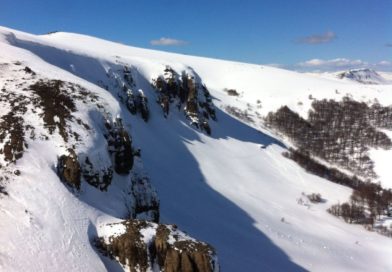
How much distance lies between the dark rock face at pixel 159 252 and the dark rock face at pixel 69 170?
297 centimetres

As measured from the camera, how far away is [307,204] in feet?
160

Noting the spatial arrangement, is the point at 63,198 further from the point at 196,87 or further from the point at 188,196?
the point at 196,87

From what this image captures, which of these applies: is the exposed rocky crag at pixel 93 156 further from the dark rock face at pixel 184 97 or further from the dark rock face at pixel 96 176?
the dark rock face at pixel 184 97

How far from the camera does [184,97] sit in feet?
208

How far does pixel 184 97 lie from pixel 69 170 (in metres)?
46.0

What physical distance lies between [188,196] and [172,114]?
22887 millimetres

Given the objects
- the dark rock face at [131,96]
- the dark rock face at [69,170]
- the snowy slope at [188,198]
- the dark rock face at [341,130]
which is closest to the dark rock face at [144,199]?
the snowy slope at [188,198]

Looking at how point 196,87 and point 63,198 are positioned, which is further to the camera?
point 196,87

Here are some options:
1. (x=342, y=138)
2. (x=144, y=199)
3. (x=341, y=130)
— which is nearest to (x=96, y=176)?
(x=144, y=199)

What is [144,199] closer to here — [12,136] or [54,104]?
[54,104]

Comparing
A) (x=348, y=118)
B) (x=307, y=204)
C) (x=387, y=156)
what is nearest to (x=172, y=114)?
(x=307, y=204)

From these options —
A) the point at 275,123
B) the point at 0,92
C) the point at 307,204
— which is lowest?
the point at 307,204

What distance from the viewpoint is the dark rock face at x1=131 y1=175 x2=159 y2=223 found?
22.5m

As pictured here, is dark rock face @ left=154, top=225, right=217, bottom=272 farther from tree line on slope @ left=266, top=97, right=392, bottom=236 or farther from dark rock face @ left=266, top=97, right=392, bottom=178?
dark rock face @ left=266, top=97, right=392, bottom=178
